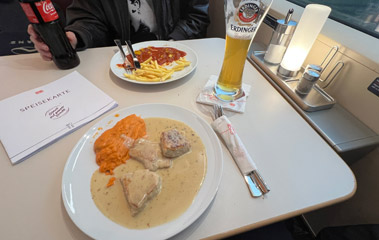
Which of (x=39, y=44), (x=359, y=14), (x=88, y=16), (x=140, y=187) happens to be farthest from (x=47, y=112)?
(x=359, y=14)

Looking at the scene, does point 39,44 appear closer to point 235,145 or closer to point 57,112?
point 57,112

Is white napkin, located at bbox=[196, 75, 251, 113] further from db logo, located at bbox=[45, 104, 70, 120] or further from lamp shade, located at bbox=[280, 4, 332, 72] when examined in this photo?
db logo, located at bbox=[45, 104, 70, 120]

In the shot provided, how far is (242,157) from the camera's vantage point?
24.7 inches

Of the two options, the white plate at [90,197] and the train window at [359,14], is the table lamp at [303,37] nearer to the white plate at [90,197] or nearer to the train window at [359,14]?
the train window at [359,14]

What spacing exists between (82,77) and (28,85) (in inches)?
10.0

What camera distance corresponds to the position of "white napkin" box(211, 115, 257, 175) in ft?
1.99

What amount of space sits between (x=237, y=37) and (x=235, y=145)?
0.43 meters

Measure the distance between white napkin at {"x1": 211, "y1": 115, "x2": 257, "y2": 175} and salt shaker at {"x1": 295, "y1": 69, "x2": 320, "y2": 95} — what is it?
520mm

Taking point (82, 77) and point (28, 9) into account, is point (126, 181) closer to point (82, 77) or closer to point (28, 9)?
point (82, 77)

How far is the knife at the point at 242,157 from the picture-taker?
0.57 metres

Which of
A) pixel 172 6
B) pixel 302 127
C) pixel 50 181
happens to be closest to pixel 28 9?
pixel 50 181

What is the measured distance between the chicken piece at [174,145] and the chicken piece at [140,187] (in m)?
0.09

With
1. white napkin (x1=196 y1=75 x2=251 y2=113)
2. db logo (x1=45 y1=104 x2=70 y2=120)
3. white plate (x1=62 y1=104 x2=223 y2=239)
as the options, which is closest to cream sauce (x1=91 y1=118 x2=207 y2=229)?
white plate (x1=62 y1=104 x2=223 y2=239)

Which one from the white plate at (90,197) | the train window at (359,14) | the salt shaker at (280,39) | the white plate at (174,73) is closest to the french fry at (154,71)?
the white plate at (174,73)
